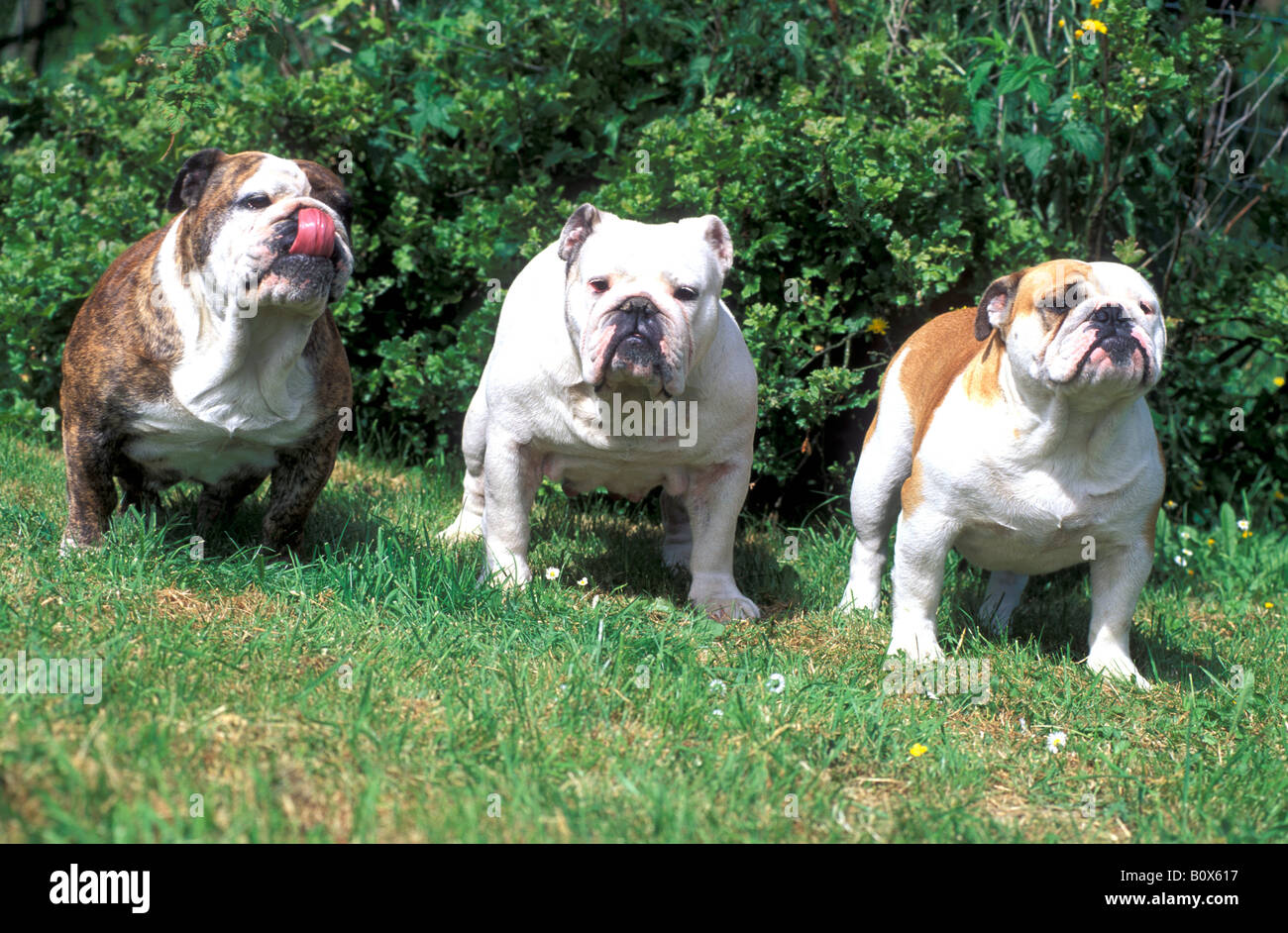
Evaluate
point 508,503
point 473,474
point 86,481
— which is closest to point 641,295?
point 508,503

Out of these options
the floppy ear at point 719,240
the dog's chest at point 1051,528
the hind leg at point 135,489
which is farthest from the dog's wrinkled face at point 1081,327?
the hind leg at point 135,489

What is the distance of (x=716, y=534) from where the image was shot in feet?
14.3

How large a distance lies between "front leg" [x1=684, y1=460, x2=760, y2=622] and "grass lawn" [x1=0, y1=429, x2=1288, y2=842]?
0.12 meters

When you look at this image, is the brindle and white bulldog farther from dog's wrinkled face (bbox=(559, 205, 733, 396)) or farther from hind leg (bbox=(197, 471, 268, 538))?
dog's wrinkled face (bbox=(559, 205, 733, 396))

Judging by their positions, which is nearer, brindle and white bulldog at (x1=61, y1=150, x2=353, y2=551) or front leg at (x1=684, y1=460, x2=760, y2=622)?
brindle and white bulldog at (x1=61, y1=150, x2=353, y2=551)

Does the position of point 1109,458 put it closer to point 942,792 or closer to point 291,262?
point 942,792

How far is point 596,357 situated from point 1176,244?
3039mm

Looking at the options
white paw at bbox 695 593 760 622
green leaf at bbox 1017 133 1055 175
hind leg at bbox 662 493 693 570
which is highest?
green leaf at bbox 1017 133 1055 175

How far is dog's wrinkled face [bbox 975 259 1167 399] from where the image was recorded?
138 inches

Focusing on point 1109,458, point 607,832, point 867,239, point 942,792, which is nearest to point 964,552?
point 1109,458

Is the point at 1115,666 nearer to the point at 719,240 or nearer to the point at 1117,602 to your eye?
the point at 1117,602

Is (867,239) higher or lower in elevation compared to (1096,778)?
higher

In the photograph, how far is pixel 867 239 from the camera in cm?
516

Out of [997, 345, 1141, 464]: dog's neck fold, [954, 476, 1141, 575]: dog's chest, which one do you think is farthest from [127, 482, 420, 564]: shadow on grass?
[997, 345, 1141, 464]: dog's neck fold
